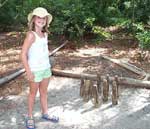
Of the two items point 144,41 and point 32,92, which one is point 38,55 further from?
point 144,41

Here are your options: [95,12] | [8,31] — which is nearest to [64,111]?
[95,12]

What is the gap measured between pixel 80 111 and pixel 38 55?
132cm

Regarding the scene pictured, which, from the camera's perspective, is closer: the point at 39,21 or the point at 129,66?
the point at 39,21

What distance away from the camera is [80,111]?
545 cm

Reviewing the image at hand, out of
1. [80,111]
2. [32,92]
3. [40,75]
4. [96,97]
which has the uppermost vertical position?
[40,75]

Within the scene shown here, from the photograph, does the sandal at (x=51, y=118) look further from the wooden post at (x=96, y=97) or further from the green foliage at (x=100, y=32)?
the green foliage at (x=100, y=32)

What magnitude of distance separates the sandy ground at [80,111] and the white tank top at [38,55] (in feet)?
2.89

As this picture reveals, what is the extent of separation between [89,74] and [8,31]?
532 cm

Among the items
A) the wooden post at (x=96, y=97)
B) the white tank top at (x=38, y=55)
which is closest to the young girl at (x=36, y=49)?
the white tank top at (x=38, y=55)

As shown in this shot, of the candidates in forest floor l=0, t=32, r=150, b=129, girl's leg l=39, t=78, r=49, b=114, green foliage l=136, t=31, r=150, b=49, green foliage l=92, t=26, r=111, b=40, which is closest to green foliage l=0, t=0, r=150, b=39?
green foliage l=92, t=26, r=111, b=40

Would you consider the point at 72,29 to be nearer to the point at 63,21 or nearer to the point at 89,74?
the point at 63,21

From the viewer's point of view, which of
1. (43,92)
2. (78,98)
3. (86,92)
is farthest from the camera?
(78,98)

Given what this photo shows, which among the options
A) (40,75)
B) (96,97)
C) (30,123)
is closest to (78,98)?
(96,97)

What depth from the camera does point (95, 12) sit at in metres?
9.75
